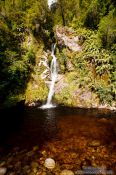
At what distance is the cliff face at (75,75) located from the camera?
79.6 ft

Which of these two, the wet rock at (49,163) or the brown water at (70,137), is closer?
the wet rock at (49,163)

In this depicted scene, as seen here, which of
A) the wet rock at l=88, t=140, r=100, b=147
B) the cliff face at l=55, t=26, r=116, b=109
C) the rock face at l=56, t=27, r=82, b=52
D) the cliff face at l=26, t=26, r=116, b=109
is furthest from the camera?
the rock face at l=56, t=27, r=82, b=52

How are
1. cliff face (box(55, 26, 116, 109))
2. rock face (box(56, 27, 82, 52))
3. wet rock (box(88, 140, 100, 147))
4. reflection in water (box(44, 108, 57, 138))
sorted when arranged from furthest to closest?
rock face (box(56, 27, 82, 52))
cliff face (box(55, 26, 116, 109))
reflection in water (box(44, 108, 57, 138))
wet rock (box(88, 140, 100, 147))

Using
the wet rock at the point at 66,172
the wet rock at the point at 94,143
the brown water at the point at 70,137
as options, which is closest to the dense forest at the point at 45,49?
the brown water at the point at 70,137

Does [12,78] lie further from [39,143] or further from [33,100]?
[39,143]

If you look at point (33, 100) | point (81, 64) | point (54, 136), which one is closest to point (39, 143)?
point (54, 136)

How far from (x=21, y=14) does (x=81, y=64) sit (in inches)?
402

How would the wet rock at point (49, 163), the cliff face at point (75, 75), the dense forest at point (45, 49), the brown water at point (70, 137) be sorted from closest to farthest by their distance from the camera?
the wet rock at point (49, 163) → the brown water at point (70, 137) → the dense forest at point (45, 49) → the cliff face at point (75, 75)

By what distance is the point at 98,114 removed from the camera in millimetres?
21500

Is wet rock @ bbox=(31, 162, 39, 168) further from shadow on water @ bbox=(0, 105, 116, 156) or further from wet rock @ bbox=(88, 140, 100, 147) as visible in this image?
wet rock @ bbox=(88, 140, 100, 147)

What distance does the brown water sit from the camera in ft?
41.7

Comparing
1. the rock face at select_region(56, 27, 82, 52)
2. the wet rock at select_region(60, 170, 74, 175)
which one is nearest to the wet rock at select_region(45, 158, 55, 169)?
the wet rock at select_region(60, 170, 74, 175)

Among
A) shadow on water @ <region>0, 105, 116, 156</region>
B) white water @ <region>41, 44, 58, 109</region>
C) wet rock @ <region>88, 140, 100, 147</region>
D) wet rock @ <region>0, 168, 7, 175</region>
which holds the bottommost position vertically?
wet rock @ <region>0, 168, 7, 175</region>

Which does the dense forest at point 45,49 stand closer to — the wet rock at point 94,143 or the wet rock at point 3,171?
the wet rock at point 94,143
